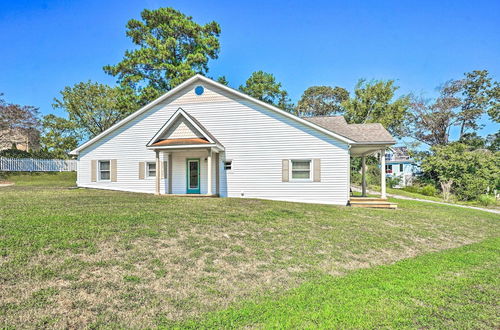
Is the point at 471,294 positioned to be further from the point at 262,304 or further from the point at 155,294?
the point at 155,294

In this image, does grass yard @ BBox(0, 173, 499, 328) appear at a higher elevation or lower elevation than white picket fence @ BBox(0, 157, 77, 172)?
lower

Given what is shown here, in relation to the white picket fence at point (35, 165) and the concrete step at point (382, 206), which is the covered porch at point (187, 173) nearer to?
the concrete step at point (382, 206)

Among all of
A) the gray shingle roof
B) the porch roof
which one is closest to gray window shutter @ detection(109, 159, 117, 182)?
the porch roof

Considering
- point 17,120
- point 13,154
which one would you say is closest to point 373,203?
point 13,154

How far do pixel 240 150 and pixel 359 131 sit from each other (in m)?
6.69

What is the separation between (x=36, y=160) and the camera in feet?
98.8

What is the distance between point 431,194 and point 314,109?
22128mm

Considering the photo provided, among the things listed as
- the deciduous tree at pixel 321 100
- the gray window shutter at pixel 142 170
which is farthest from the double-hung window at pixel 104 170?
the deciduous tree at pixel 321 100

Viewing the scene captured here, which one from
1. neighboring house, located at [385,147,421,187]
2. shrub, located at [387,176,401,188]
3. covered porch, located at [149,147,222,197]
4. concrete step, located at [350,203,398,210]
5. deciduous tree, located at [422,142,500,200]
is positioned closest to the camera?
concrete step, located at [350,203,398,210]

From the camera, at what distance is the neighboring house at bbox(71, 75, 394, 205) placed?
46.2 feet

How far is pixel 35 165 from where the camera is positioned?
98.4 ft

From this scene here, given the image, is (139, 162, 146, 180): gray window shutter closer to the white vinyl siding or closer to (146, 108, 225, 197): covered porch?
the white vinyl siding

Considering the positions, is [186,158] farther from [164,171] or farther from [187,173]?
[164,171]

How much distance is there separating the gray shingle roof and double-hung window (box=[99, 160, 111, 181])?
12542mm
